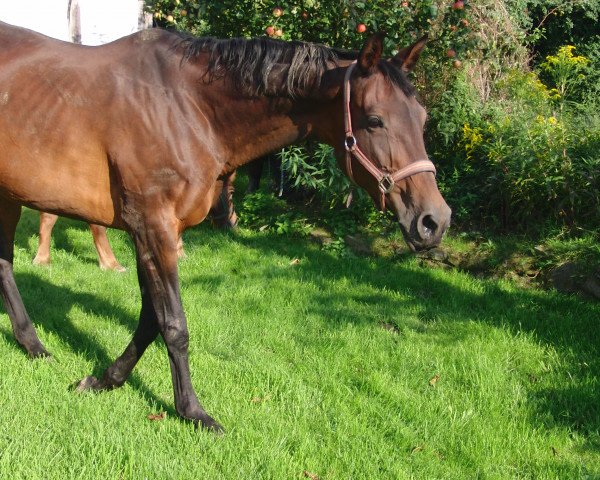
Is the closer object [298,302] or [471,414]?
[471,414]

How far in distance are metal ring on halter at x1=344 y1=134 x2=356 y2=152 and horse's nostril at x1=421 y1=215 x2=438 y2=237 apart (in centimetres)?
51

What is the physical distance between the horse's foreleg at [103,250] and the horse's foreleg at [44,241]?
0.47m

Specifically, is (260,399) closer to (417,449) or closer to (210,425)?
(210,425)

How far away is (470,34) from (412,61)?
14.0 feet

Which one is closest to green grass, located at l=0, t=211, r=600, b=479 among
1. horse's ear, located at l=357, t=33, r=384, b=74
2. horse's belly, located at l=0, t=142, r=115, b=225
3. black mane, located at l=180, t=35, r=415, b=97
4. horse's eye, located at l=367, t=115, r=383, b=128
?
horse's belly, located at l=0, t=142, r=115, b=225

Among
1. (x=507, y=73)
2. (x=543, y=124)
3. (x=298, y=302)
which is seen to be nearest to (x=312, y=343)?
(x=298, y=302)

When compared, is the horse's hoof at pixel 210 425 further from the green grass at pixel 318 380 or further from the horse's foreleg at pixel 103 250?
the horse's foreleg at pixel 103 250

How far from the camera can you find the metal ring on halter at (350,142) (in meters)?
3.15

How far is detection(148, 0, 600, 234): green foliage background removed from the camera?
6.59m

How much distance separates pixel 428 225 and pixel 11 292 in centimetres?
306

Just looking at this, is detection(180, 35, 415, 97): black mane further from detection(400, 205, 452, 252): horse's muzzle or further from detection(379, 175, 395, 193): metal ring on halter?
detection(400, 205, 452, 252): horse's muzzle

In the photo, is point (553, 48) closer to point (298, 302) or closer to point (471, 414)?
point (298, 302)

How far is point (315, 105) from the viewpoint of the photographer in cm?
333

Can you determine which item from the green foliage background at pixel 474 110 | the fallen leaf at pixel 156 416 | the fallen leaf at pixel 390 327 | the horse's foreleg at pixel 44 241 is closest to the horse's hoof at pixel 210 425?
the fallen leaf at pixel 156 416
